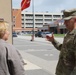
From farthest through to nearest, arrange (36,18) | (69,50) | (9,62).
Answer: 1. (36,18)
2. (9,62)
3. (69,50)

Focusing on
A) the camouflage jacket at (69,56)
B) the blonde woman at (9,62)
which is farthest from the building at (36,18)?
the camouflage jacket at (69,56)

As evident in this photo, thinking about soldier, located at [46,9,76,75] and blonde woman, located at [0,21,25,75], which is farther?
blonde woman, located at [0,21,25,75]

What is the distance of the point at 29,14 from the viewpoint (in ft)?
575

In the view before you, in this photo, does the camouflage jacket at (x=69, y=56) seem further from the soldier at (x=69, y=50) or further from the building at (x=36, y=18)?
the building at (x=36, y=18)

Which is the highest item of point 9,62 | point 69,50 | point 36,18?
point 69,50

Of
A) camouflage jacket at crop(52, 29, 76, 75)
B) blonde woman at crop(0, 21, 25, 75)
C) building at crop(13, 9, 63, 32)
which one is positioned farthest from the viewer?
building at crop(13, 9, 63, 32)

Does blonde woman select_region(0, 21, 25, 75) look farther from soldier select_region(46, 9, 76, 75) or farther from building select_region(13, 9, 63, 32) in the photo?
building select_region(13, 9, 63, 32)

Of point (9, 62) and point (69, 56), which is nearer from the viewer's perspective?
point (69, 56)

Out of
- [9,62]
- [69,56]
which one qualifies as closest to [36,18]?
[9,62]

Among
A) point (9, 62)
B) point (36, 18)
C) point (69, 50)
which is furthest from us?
point (36, 18)

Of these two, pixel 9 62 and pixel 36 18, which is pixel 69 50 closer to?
pixel 9 62

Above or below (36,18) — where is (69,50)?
above

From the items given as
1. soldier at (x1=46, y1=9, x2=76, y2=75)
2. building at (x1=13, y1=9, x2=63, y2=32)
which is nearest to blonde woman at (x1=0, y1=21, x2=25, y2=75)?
soldier at (x1=46, y1=9, x2=76, y2=75)

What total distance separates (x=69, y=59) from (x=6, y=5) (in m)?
8.26
